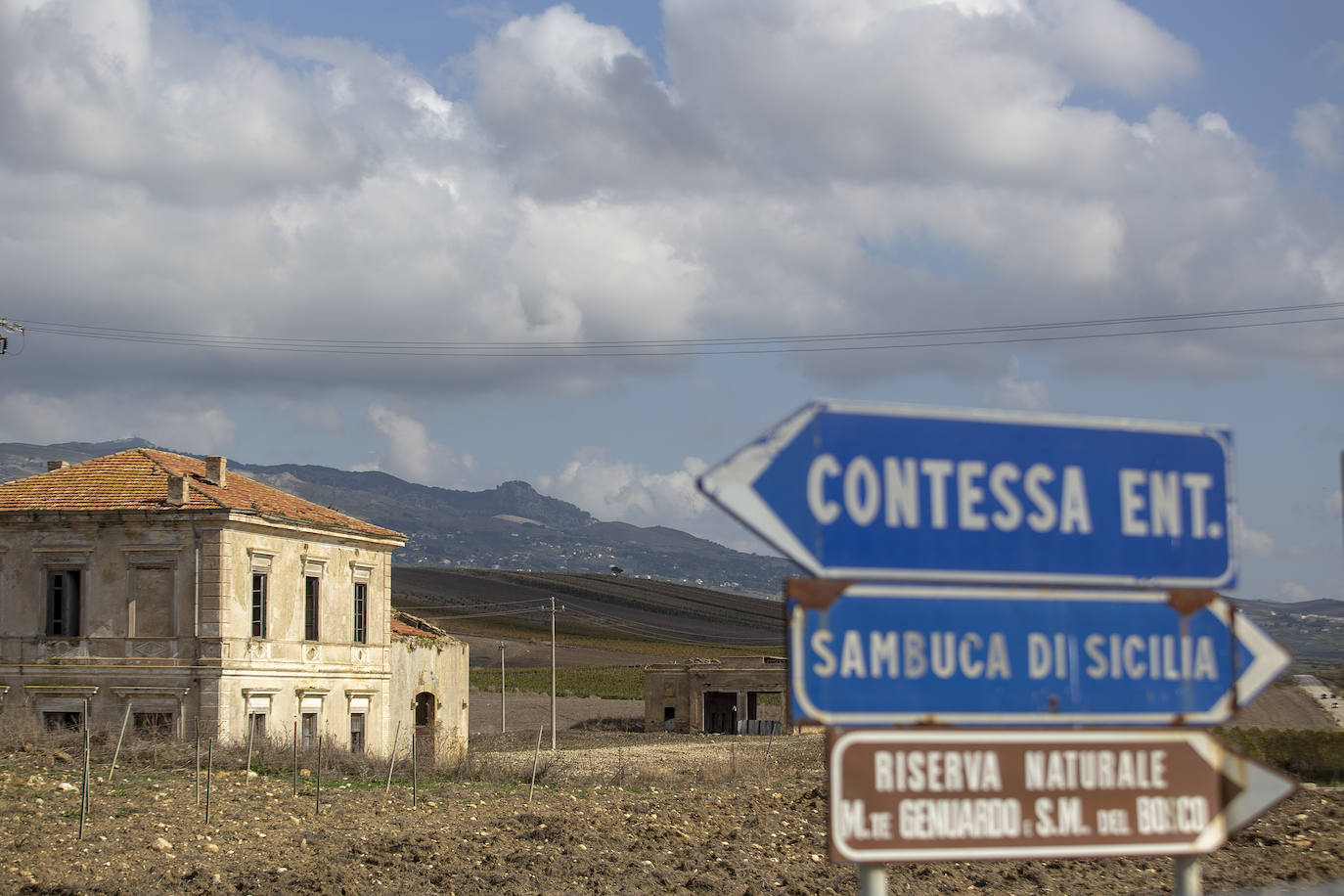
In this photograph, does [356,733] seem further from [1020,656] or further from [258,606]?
[1020,656]

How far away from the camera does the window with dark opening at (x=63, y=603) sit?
32469mm

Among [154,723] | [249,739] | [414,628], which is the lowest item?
[249,739]

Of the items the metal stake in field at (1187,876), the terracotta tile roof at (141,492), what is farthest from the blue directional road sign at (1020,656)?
the terracotta tile roof at (141,492)

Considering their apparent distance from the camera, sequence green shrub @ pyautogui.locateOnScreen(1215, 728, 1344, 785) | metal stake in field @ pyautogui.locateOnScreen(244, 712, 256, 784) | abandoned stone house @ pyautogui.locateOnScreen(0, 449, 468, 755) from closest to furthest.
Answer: metal stake in field @ pyautogui.locateOnScreen(244, 712, 256, 784) → abandoned stone house @ pyautogui.locateOnScreen(0, 449, 468, 755) → green shrub @ pyautogui.locateOnScreen(1215, 728, 1344, 785)

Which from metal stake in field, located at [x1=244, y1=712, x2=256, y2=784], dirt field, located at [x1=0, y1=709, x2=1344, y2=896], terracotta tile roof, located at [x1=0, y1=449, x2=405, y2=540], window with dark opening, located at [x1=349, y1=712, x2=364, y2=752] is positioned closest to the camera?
dirt field, located at [x1=0, y1=709, x2=1344, y2=896]

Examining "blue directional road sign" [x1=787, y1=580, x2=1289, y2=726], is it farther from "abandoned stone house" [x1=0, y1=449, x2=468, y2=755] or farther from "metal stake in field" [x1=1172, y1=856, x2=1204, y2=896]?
"abandoned stone house" [x1=0, y1=449, x2=468, y2=755]

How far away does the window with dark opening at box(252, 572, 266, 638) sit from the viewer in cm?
3316

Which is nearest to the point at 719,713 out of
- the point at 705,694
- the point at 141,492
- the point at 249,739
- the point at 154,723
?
the point at 705,694

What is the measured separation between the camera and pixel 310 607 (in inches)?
1389

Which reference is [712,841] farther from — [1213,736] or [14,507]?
[14,507]

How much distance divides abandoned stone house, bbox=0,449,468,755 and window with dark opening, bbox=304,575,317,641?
3cm

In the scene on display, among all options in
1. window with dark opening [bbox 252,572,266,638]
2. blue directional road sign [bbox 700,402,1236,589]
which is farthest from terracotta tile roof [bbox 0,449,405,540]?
blue directional road sign [bbox 700,402,1236,589]

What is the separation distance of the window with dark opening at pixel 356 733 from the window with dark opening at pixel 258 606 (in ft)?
14.9

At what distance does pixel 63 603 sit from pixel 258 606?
14.9 feet
